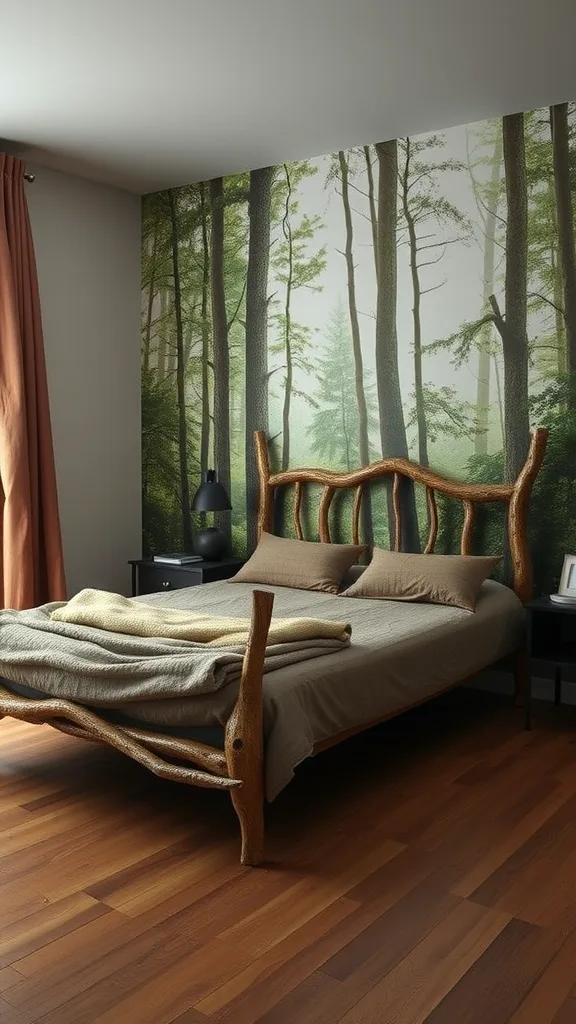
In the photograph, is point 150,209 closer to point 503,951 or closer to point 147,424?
point 147,424

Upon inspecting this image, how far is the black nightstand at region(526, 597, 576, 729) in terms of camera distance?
3766mm

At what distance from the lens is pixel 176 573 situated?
16.4ft

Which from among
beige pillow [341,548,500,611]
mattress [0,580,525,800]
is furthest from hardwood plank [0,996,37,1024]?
beige pillow [341,548,500,611]

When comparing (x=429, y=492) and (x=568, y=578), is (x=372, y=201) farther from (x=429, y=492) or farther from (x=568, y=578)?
(x=568, y=578)

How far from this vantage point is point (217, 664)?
8.54 ft

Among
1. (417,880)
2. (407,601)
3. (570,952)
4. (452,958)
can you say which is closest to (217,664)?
(417,880)

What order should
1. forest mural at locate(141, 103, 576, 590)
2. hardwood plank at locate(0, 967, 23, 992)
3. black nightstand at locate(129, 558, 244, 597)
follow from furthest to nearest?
black nightstand at locate(129, 558, 244, 597)
forest mural at locate(141, 103, 576, 590)
hardwood plank at locate(0, 967, 23, 992)

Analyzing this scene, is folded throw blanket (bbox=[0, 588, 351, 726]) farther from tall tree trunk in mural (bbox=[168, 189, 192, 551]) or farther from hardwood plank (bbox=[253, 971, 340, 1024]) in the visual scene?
tall tree trunk in mural (bbox=[168, 189, 192, 551])

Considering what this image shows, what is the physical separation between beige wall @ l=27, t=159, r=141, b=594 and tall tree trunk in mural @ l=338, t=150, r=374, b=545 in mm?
1497

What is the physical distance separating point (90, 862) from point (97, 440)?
3183 millimetres

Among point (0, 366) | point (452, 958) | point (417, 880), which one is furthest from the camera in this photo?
point (0, 366)

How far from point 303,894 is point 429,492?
241 centimetres

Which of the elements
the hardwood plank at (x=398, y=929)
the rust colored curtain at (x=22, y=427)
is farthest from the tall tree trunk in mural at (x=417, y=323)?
the hardwood plank at (x=398, y=929)

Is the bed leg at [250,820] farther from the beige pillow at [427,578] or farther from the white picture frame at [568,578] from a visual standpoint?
the white picture frame at [568,578]
